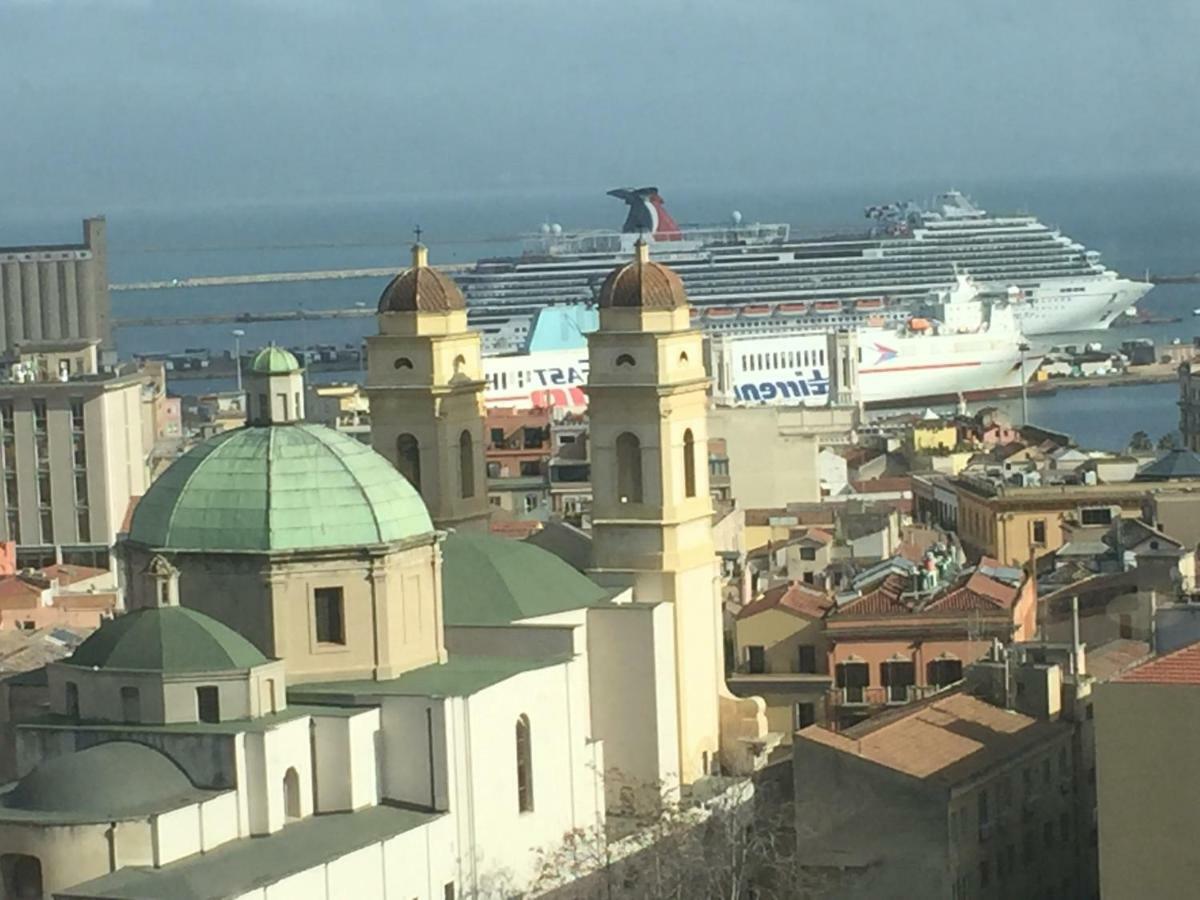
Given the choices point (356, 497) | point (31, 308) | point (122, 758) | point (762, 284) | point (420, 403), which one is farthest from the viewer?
point (762, 284)

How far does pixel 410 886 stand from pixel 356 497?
3.08 metres

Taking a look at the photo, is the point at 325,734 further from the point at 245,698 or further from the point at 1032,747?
the point at 1032,747

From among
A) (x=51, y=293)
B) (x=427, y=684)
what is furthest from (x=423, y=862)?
(x=51, y=293)

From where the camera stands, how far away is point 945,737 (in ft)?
94.0

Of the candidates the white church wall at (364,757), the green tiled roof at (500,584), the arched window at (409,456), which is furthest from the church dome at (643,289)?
the white church wall at (364,757)

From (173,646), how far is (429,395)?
23.0ft

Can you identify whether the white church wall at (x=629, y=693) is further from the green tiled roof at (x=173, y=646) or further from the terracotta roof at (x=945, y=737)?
the green tiled roof at (x=173, y=646)

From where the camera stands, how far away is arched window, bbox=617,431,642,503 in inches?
1229

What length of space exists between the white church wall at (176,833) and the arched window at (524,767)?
3597 millimetres

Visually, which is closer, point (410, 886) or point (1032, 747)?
point (410, 886)

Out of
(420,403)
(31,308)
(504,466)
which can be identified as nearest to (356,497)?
(420,403)

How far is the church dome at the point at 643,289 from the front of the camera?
102 ft

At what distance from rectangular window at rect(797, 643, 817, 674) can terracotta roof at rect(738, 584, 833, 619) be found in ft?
1.06

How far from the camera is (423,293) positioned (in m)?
32.2
